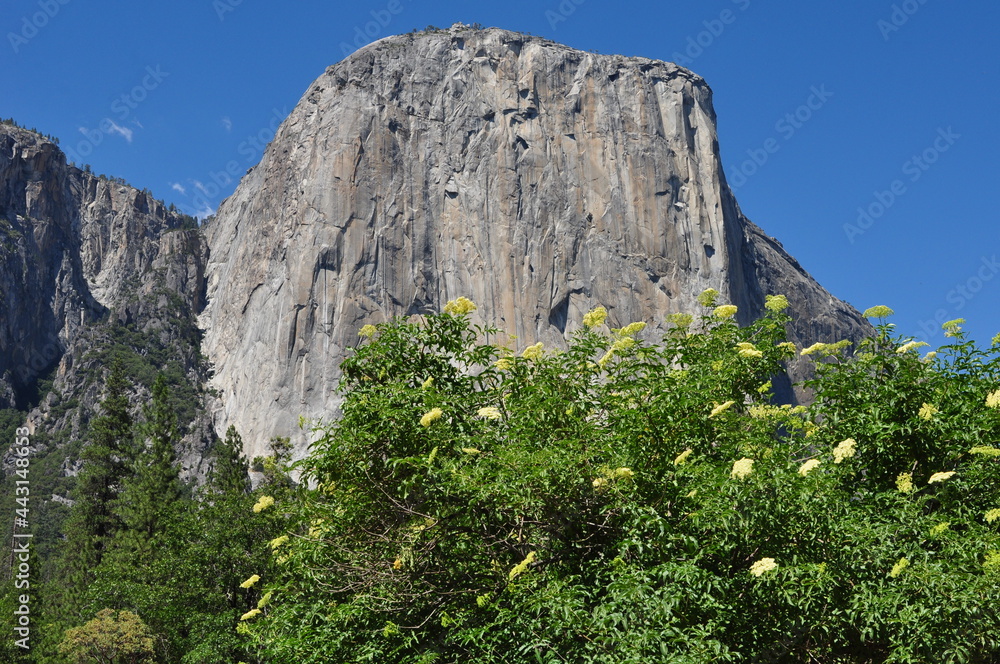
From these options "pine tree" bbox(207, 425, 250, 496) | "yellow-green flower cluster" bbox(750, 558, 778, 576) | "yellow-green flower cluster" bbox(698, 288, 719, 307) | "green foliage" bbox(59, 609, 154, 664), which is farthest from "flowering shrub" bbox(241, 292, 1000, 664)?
"pine tree" bbox(207, 425, 250, 496)

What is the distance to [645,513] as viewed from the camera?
6.93 meters

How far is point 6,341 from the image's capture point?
112125 mm

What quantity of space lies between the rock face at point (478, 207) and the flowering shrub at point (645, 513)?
71.6 metres

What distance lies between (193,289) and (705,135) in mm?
71140

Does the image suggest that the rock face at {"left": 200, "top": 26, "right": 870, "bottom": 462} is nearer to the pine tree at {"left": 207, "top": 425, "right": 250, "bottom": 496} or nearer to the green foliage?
the pine tree at {"left": 207, "top": 425, "right": 250, "bottom": 496}

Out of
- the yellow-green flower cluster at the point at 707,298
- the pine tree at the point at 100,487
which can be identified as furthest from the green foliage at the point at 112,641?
the yellow-green flower cluster at the point at 707,298

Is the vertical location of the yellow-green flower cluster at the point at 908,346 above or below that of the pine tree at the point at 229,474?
below

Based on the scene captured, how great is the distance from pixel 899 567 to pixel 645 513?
1855mm

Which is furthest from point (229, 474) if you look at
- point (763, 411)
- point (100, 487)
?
point (763, 411)

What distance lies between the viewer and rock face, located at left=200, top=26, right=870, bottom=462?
274 ft

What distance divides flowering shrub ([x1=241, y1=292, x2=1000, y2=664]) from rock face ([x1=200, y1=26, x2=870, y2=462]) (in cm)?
7162

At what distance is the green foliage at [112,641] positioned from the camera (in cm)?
2052

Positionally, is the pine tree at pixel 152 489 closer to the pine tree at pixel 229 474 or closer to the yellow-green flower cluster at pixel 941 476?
the pine tree at pixel 229 474

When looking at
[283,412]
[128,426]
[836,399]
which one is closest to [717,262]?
[283,412]
